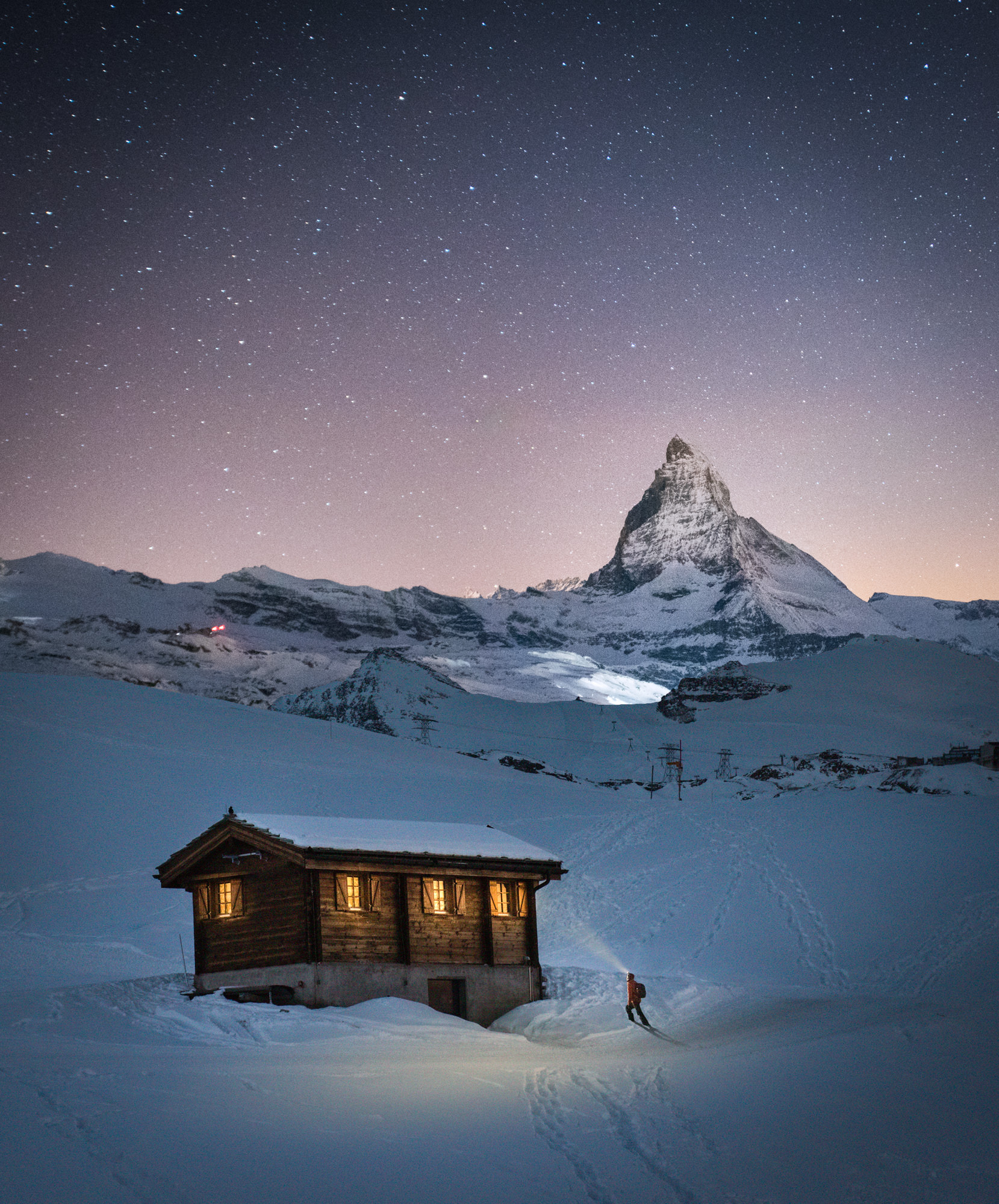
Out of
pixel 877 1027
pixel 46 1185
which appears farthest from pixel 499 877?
pixel 46 1185

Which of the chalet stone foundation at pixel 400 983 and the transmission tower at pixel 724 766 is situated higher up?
the chalet stone foundation at pixel 400 983

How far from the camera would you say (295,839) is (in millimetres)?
23781

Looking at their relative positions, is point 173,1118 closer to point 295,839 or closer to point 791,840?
point 295,839

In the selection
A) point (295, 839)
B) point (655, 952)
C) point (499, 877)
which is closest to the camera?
point (295, 839)

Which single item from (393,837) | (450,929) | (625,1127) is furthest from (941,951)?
(625,1127)

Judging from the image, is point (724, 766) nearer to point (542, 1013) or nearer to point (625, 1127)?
point (542, 1013)

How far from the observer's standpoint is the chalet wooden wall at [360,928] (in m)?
23.7

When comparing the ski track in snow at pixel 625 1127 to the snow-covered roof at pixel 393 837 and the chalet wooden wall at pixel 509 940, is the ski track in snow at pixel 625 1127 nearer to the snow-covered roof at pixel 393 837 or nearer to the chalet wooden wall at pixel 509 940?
the snow-covered roof at pixel 393 837

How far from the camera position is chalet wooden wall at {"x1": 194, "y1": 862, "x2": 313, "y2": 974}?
23.7 m

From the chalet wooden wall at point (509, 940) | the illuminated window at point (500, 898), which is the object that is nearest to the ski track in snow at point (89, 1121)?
the chalet wooden wall at point (509, 940)

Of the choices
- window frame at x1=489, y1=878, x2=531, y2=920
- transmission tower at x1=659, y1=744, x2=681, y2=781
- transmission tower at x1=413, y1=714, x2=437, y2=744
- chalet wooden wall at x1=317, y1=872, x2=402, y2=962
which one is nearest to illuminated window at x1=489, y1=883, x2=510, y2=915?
window frame at x1=489, y1=878, x2=531, y2=920

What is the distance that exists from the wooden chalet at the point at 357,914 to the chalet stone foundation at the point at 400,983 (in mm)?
27

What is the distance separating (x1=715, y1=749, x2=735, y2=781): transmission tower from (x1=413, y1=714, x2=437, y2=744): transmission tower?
31996mm

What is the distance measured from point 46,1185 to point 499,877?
18858 millimetres
